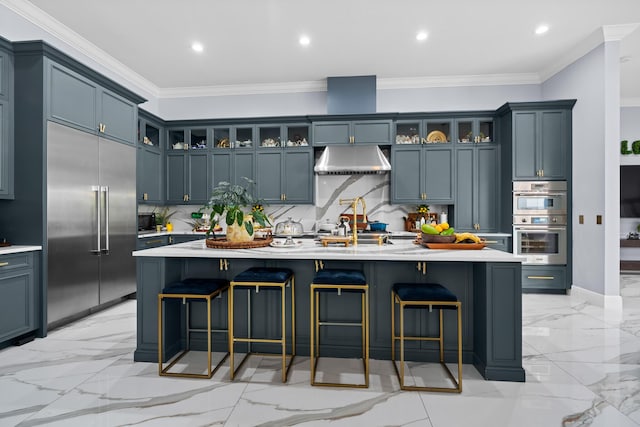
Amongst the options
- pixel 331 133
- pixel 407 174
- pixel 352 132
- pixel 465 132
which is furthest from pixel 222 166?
pixel 465 132

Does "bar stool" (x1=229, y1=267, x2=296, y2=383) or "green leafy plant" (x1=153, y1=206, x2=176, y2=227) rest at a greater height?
"green leafy plant" (x1=153, y1=206, x2=176, y2=227)

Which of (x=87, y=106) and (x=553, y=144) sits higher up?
(x=87, y=106)

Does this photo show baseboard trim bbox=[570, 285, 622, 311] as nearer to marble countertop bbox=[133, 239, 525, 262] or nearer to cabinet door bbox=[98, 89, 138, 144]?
marble countertop bbox=[133, 239, 525, 262]

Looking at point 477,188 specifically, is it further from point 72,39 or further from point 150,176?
point 72,39

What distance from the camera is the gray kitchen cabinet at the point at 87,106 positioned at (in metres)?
3.20

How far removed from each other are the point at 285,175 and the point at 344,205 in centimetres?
109

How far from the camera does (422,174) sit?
16.8 ft

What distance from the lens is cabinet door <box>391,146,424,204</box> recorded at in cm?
514

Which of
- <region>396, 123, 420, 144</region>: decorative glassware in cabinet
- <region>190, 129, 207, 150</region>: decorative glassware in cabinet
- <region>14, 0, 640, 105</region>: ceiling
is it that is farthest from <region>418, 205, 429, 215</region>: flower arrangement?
<region>190, 129, 207, 150</region>: decorative glassware in cabinet

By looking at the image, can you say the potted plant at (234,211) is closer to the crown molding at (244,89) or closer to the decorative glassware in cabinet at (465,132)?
the crown molding at (244,89)

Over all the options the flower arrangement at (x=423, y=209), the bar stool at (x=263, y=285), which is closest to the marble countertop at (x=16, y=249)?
the bar stool at (x=263, y=285)

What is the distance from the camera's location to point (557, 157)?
4.66 metres

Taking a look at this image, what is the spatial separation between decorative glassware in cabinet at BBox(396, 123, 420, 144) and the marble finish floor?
324cm

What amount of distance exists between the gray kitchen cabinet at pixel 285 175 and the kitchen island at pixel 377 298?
2622 mm
